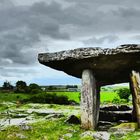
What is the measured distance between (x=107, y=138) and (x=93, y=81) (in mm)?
3465

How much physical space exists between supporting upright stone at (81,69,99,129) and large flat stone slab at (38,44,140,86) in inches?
17.2

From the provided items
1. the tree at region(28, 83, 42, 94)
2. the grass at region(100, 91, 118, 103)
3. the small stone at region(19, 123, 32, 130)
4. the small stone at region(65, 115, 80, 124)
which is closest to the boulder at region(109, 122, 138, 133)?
the small stone at region(65, 115, 80, 124)

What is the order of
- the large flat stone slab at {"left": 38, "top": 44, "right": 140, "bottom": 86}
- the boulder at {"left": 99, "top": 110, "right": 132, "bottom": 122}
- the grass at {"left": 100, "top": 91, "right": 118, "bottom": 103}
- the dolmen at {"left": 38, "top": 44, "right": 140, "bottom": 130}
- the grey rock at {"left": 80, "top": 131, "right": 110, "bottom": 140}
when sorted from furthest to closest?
the grass at {"left": 100, "top": 91, "right": 118, "bottom": 103} → the boulder at {"left": 99, "top": 110, "right": 132, "bottom": 122} → the dolmen at {"left": 38, "top": 44, "right": 140, "bottom": 130} → the large flat stone slab at {"left": 38, "top": 44, "right": 140, "bottom": 86} → the grey rock at {"left": 80, "top": 131, "right": 110, "bottom": 140}

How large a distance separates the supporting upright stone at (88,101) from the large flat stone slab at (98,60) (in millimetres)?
436

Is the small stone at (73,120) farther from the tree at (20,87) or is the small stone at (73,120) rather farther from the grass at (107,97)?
the tree at (20,87)

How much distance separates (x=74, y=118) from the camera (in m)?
19.3

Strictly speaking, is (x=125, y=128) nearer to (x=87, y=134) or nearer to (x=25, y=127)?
(x=87, y=134)

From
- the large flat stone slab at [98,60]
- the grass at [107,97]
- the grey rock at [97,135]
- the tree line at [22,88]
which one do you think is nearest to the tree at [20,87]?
the tree line at [22,88]

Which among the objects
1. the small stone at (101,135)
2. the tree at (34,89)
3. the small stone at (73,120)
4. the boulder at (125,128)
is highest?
the tree at (34,89)

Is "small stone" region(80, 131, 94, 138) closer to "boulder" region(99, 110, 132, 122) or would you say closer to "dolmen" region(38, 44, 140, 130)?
"dolmen" region(38, 44, 140, 130)

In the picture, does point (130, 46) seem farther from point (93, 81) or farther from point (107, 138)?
point (107, 138)

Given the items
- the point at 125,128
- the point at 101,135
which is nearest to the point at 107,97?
the point at 125,128

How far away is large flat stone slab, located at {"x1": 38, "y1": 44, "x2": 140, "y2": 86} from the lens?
674 inches

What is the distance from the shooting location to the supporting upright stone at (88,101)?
709 inches
